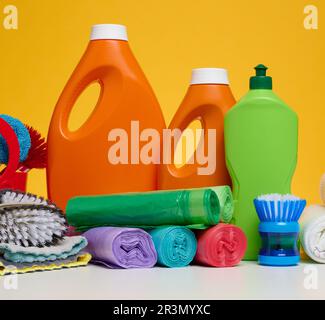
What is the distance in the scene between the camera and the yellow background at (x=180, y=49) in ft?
7.32

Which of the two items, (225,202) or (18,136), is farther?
(18,136)

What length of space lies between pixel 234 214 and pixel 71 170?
33 cm

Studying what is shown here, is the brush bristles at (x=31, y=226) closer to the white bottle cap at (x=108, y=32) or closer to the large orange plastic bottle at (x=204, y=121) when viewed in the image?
the large orange plastic bottle at (x=204, y=121)

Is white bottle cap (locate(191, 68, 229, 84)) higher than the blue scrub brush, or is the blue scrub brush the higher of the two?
white bottle cap (locate(191, 68, 229, 84))

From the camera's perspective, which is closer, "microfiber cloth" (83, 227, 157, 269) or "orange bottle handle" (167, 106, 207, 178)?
"microfiber cloth" (83, 227, 157, 269)

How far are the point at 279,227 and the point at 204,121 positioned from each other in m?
0.32

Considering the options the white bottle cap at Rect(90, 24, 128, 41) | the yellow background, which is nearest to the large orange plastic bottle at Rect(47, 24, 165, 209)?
the white bottle cap at Rect(90, 24, 128, 41)

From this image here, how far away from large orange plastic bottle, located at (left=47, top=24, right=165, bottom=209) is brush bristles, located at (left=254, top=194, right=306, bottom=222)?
320 mm

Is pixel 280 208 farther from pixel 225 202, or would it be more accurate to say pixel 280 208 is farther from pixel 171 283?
pixel 171 283

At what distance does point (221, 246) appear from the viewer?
126 cm

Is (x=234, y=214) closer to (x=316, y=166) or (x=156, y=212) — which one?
(x=156, y=212)

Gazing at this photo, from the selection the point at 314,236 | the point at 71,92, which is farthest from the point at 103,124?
the point at 314,236

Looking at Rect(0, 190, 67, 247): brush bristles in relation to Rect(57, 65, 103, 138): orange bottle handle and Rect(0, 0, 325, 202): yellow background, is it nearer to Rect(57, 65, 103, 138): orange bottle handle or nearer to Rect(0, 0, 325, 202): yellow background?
Rect(57, 65, 103, 138): orange bottle handle

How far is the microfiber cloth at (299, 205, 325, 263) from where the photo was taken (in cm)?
128
